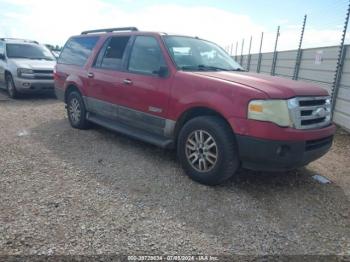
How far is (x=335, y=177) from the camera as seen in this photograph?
4410 mm

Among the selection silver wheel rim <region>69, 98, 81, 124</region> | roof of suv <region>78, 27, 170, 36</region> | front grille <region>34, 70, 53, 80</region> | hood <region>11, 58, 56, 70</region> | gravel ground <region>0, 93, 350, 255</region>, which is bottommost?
gravel ground <region>0, 93, 350, 255</region>

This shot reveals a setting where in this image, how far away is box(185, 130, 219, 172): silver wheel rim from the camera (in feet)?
12.3

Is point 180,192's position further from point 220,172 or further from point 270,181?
point 270,181

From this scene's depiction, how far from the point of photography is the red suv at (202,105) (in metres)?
3.39

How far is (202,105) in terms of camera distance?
3814mm

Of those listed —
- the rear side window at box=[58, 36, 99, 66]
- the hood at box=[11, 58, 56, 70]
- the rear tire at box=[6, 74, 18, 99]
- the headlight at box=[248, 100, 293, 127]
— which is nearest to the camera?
the headlight at box=[248, 100, 293, 127]

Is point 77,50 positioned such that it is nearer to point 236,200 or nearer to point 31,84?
point 31,84

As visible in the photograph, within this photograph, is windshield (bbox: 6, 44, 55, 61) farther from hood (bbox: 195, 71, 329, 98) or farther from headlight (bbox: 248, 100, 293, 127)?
headlight (bbox: 248, 100, 293, 127)

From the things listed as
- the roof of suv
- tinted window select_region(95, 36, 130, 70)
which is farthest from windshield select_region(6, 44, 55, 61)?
tinted window select_region(95, 36, 130, 70)

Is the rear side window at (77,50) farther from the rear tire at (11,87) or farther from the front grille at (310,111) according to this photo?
the front grille at (310,111)

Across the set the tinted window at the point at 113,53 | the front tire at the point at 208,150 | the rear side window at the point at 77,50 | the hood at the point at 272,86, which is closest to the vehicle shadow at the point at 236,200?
the front tire at the point at 208,150

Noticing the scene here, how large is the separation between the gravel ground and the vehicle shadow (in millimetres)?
11

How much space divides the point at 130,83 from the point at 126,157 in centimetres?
113

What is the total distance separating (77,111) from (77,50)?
4.07 feet
